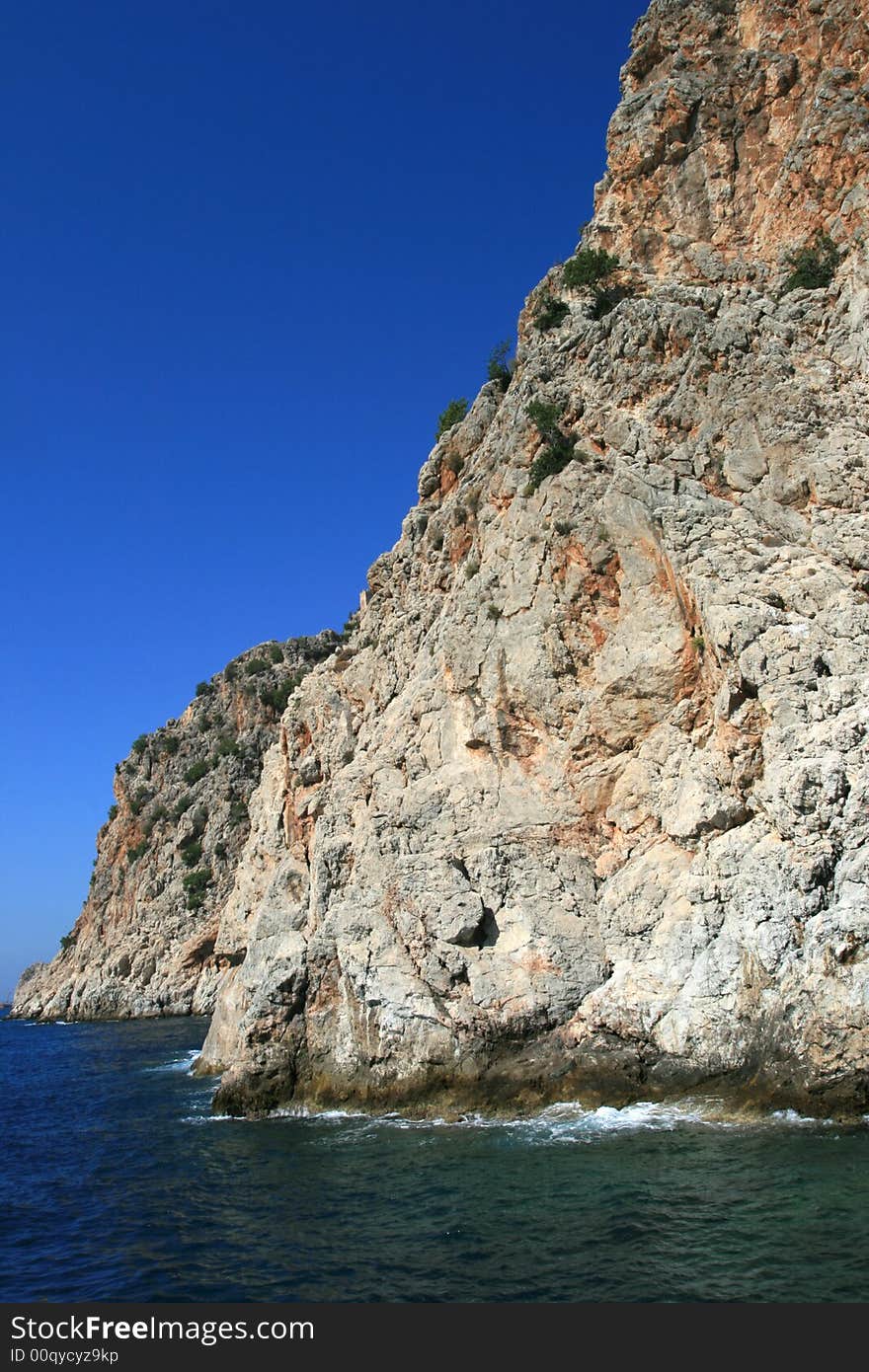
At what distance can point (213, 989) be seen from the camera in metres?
63.1

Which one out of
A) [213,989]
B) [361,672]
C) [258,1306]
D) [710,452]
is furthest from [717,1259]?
[213,989]

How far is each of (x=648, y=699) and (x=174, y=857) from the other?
53.9 m

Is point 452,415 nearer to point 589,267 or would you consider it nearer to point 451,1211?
point 589,267

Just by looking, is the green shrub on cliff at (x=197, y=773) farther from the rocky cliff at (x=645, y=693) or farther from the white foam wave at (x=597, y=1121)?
the white foam wave at (x=597, y=1121)

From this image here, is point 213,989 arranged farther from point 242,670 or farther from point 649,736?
point 649,736

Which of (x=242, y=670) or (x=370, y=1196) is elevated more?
(x=242, y=670)

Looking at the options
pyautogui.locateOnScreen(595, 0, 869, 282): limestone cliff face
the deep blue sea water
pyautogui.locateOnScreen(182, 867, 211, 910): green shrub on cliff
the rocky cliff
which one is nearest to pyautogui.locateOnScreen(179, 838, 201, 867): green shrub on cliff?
pyautogui.locateOnScreen(182, 867, 211, 910): green shrub on cliff

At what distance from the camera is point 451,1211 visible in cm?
1499

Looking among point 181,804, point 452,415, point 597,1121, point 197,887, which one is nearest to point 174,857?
point 197,887

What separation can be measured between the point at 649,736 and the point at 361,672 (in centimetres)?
1661

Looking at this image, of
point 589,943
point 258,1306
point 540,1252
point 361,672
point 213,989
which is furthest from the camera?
point 213,989

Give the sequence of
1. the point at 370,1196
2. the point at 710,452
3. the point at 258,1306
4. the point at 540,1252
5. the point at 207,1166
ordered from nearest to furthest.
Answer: the point at 258,1306
the point at 540,1252
the point at 370,1196
the point at 207,1166
the point at 710,452

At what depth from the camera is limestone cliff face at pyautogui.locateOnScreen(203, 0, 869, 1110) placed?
20.6m

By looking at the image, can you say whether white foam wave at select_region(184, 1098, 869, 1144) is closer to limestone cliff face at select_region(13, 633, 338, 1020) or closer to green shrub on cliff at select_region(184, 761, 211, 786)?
limestone cliff face at select_region(13, 633, 338, 1020)
